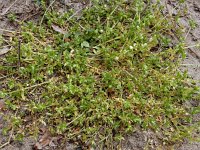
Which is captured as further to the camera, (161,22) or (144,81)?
(161,22)

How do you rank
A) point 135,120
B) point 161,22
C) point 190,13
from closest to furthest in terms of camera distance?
1. point 135,120
2. point 161,22
3. point 190,13

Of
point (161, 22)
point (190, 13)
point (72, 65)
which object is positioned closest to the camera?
point (72, 65)

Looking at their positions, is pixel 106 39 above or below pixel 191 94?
above

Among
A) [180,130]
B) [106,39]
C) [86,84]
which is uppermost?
[106,39]

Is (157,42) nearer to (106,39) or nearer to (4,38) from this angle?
(106,39)

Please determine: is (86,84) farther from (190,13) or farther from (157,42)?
(190,13)

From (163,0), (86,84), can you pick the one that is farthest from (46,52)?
(163,0)
